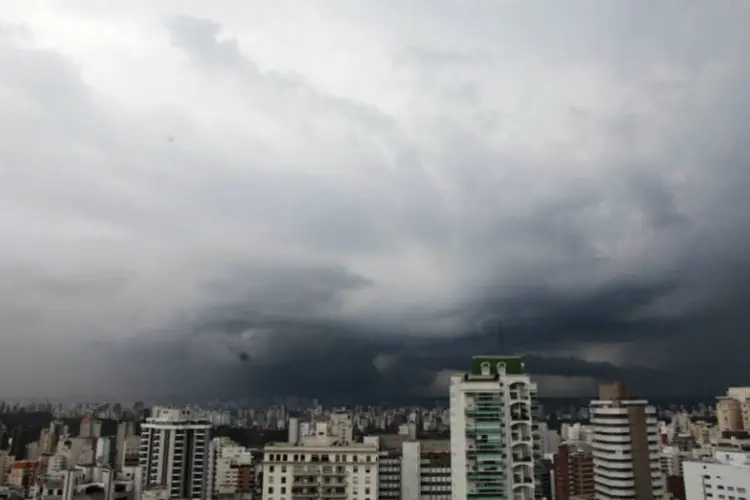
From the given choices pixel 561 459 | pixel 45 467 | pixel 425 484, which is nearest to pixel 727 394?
pixel 561 459

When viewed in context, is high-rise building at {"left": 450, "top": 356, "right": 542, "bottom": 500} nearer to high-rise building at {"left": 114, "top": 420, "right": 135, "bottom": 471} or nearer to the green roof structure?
the green roof structure

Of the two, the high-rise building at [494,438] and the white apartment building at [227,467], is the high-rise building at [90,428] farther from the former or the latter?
the high-rise building at [494,438]

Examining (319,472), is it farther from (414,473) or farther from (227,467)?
(227,467)

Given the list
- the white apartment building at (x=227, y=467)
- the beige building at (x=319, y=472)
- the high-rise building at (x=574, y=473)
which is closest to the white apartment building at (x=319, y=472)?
the beige building at (x=319, y=472)

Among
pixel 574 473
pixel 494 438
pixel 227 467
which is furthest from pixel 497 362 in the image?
pixel 227 467

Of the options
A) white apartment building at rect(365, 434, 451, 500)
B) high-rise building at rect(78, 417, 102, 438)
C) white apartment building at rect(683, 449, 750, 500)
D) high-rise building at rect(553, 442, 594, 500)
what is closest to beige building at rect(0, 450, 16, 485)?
high-rise building at rect(78, 417, 102, 438)

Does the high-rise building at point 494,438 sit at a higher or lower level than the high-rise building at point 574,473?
higher

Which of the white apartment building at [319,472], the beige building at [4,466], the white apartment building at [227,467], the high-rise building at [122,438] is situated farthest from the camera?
the high-rise building at [122,438]
